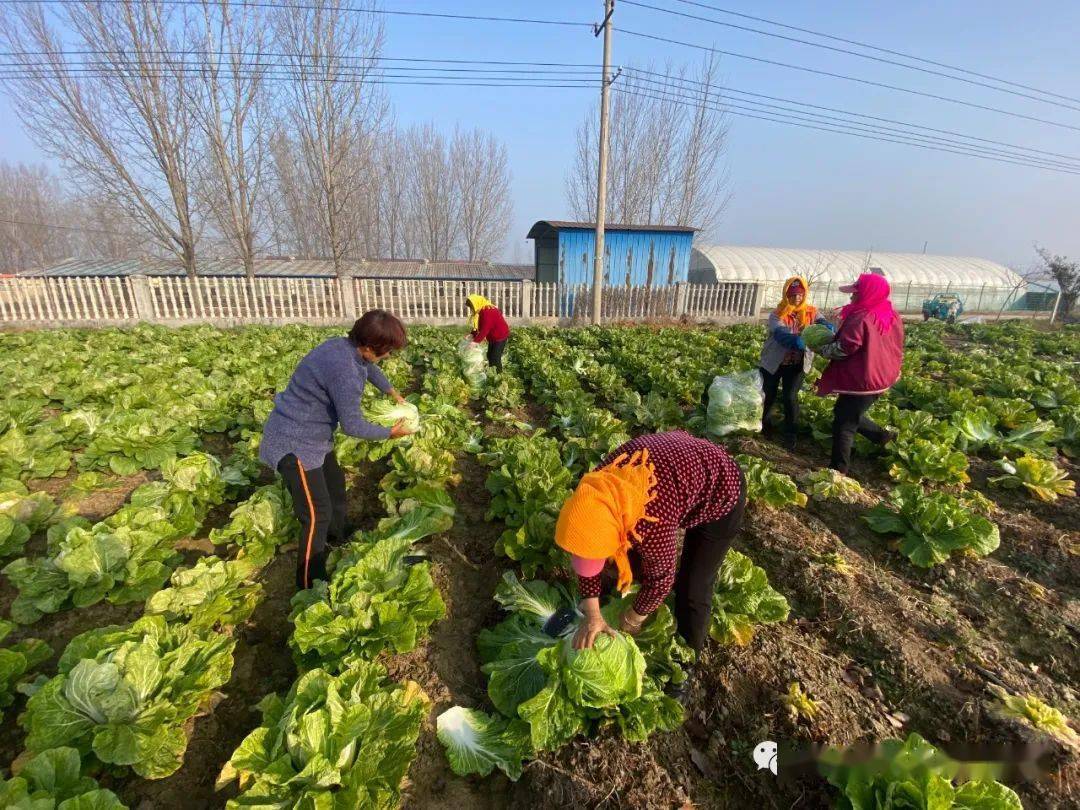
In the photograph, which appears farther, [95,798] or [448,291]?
[448,291]

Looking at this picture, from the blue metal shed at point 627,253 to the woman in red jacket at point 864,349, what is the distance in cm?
1488

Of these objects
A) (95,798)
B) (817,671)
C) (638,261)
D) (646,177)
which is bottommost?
(817,671)

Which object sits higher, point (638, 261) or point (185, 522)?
point (638, 261)

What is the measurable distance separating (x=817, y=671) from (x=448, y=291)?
58.9 ft

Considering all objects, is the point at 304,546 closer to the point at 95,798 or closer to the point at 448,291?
the point at 95,798

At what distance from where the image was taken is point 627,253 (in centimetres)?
1903

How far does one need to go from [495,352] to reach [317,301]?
1239cm

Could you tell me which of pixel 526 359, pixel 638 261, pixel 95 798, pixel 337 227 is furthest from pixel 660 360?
pixel 337 227

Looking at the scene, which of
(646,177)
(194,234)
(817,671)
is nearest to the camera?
(817,671)

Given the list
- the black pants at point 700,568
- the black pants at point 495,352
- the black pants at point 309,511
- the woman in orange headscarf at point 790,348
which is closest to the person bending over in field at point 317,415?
the black pants at point 309,511

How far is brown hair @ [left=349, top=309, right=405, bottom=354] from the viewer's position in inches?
119

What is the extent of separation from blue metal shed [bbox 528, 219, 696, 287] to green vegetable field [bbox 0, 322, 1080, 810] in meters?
14.1

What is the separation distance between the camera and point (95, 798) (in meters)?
1.76

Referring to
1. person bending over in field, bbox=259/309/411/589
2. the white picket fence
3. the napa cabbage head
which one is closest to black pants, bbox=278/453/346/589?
person bending over in field, bbox=259/309/411/589
